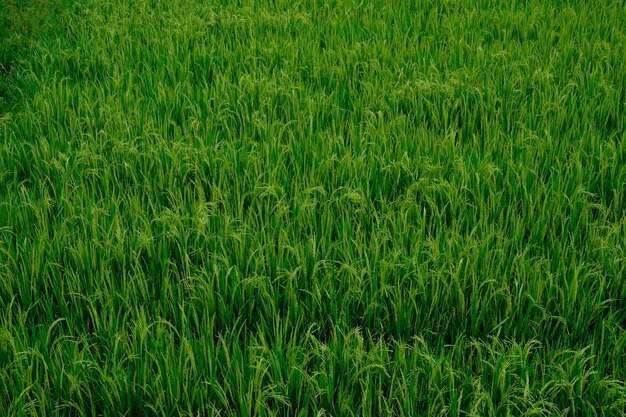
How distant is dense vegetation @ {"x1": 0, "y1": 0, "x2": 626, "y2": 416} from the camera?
171 centimetres

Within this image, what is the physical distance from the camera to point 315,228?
2.34 m

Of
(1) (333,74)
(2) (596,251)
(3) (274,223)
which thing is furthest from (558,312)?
(1) (333,74)

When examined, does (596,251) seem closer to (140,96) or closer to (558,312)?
(558,312)

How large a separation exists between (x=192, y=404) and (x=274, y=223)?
0.83 metres

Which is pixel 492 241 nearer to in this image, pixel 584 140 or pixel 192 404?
pixel 584 140

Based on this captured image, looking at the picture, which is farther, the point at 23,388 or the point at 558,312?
the point at 558,312

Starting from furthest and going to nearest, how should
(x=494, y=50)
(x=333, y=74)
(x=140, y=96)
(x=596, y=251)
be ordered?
(x=494, y=50) < (x=333, y=74) < (x=140, y=96) < (x=596, y=251)

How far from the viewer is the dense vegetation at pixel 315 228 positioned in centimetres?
171

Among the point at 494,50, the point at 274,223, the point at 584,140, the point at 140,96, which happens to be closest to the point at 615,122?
the point at 584,140

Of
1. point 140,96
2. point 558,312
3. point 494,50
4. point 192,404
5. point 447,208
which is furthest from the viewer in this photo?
point 494,50

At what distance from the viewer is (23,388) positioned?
168 centimetres

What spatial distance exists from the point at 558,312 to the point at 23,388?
1.44 m

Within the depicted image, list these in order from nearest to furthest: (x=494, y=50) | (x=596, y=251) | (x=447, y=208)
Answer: (x=596, y=251) → (x=447, y=208) → (x=494, y=50)

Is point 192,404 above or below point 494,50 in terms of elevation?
below
